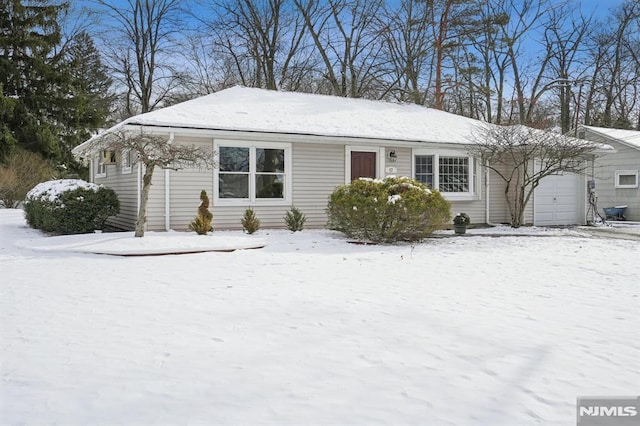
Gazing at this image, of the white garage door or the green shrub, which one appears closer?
the white garage door

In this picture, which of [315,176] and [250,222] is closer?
[250,222]

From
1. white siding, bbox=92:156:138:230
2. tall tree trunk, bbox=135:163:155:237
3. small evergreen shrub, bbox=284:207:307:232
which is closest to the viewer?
tall tree trunk, bbox=135:163:155:237

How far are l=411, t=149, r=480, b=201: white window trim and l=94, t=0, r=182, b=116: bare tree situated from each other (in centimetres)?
1704

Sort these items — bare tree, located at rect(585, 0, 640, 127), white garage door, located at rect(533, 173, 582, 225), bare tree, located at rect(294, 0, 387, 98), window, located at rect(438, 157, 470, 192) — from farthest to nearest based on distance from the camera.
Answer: bare tree, located at rect(585, 0, 640, 127) → bare tree, located at rect(294, 0, 387, 98) → white garage door, located at rect(533, 173, 582, 225) → window, located at rect(438, 157, 470, 192)

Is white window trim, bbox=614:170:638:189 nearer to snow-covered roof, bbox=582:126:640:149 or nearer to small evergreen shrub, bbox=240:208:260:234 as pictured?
snow-covered roof, bbox=582:126:640:149

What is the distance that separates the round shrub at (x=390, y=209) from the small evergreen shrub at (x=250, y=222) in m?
1.93

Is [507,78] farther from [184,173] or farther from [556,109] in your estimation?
[184,173]

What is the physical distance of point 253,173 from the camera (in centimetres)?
1247

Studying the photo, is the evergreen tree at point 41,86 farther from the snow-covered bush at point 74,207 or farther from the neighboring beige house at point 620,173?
the neighboring beige house at point 620,173

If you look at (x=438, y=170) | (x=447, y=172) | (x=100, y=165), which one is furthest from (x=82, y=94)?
(x=447, y=172)

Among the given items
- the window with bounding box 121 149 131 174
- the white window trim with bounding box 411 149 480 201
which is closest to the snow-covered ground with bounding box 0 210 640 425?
the window with bounding box 121 149 131 174

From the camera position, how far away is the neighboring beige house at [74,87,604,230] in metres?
11.8

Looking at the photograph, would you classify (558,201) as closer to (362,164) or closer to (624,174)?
(624,174)

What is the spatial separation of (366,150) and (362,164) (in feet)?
1.31
